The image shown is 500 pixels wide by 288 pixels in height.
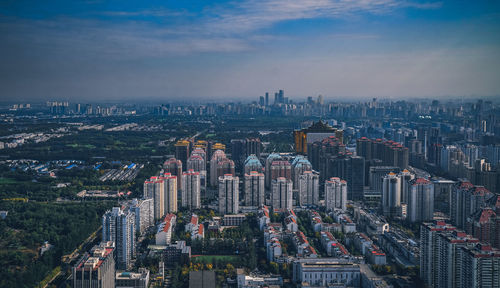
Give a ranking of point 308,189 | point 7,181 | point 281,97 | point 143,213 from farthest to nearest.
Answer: point 281,97
point 7,181
point 308,189
point 143,213

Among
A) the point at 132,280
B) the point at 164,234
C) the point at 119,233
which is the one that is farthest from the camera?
the point at 164,234

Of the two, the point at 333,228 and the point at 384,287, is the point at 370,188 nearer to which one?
the point at 333,228

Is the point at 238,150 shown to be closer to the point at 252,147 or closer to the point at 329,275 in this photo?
the point at 252,147

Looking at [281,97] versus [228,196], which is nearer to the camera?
[228,196]

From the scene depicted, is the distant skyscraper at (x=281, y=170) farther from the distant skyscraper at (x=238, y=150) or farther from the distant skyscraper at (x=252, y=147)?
the distant skyscraper at (x=238, y=150)

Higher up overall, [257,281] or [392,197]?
[392,197]

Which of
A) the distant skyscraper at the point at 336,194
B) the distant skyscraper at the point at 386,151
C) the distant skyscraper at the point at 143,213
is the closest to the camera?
the distant skyscraper at the point at 143,213

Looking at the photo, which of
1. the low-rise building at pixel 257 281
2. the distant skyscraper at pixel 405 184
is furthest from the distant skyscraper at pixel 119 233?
the distant skyscraper at pixel 405 184

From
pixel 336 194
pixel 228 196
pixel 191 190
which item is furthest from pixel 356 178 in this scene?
pixel 191 190
